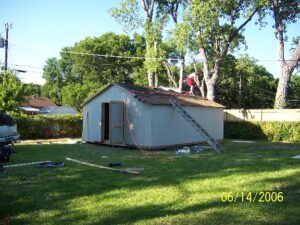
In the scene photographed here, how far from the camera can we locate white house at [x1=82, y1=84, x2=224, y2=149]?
17.7 meters

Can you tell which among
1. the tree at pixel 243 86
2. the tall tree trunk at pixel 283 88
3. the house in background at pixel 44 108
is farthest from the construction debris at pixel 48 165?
the house in background at pixel 44 108

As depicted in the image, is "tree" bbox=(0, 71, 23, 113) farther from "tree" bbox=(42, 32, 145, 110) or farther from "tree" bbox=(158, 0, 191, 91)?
"tree" bbox=(42, 32, 145, 110)

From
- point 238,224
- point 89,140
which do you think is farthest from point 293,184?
point 89,140

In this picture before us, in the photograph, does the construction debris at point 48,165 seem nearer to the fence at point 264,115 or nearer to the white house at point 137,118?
the white house at point 137,118

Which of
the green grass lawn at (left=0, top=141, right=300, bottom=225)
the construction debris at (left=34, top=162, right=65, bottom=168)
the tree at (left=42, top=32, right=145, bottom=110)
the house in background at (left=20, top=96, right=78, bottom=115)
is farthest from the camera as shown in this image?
the house in background at (left=20, top=96, right=78, bottom=115)

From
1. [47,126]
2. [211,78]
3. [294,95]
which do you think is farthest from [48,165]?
[294,95]

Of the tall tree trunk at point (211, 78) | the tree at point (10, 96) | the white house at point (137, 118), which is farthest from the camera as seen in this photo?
the tall tree trunk at point (211, 78)

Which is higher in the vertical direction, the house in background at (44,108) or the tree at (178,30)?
the tree at (178,30)

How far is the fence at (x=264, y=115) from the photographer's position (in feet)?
83.5

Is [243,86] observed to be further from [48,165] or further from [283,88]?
[48,165]

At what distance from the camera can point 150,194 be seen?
24.5ft

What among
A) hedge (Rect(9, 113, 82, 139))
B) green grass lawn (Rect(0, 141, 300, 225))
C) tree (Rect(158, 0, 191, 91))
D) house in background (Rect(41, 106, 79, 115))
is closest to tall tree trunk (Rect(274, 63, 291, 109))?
tree (Rect(158, 0, 191, 91))

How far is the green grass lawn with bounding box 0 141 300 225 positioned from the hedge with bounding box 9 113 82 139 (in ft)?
49.4

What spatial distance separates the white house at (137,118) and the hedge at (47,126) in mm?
6349
